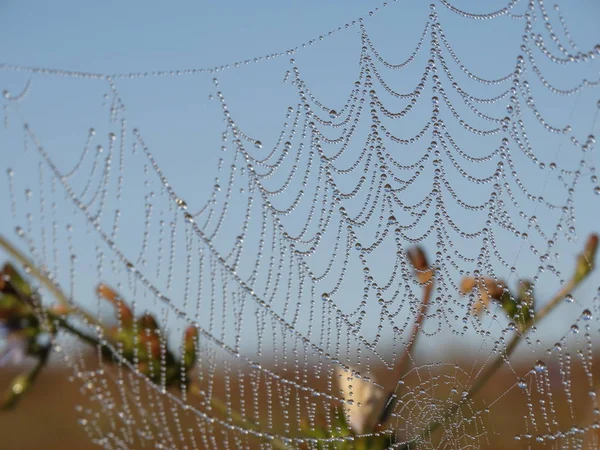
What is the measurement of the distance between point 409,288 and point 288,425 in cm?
49

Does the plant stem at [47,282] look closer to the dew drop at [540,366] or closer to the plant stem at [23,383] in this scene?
the plant stem at [23,383]

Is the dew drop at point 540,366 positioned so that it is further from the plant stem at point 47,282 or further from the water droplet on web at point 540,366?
the plant stem at point 47,282

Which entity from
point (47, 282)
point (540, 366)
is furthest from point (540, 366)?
point (47, 282)

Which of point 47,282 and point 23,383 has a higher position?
point 47,282

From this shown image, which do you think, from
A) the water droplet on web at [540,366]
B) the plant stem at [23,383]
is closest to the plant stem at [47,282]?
the plant stem at [23,383]

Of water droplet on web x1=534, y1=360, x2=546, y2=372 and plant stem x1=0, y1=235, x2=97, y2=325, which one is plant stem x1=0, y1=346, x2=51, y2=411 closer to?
plant stem x1=0, y1=235, x2=97, y2=325

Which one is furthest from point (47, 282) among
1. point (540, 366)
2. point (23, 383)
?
point (540, 366)

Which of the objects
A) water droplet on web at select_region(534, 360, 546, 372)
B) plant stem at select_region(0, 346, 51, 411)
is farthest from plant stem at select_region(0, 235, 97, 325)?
water droplet on web at select_region(534, 360, 546, 372)

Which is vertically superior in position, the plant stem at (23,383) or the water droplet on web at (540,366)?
the water droplet on web at (540,366)

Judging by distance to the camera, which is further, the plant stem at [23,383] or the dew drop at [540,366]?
the dew drop at [540,366]

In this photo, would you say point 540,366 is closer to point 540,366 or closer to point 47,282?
point 540,366

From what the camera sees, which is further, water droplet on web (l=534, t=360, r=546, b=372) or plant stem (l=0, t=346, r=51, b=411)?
water droplet on web (l=534, t=360, r=546, b=372)

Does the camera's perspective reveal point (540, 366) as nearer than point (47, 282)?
No

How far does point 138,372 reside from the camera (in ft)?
3.90
